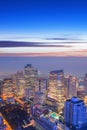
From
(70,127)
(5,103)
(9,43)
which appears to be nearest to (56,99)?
(5,103)

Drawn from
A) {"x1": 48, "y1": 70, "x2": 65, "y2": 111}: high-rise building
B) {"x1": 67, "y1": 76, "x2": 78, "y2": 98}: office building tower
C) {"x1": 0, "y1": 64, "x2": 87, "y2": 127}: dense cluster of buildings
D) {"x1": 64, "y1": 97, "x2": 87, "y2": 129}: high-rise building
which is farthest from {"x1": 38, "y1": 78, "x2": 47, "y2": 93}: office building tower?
{"x1": 64, "y1": 97, "x2": 87, "y2": 129}: high-rise building

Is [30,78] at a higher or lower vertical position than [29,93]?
higher

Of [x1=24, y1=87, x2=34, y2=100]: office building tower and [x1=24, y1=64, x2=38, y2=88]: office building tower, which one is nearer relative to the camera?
[x1=24, y1=87, x2=34, y2=100]: office building tower

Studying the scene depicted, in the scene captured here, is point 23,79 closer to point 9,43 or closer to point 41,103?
point 41,103

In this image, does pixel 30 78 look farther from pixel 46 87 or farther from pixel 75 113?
pixel 75 113

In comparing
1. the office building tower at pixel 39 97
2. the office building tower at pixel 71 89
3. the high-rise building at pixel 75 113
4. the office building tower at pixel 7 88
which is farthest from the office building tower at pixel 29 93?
the high-rise building at pixel 75 113

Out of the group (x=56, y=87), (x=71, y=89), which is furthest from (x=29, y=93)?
(x=71, y=89)

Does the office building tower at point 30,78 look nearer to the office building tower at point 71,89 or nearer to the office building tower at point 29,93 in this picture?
the office building tower at point 29,93

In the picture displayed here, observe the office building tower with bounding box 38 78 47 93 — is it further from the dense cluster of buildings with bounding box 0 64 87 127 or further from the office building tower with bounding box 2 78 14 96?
the office building tower with bounding box 2 78 14 96

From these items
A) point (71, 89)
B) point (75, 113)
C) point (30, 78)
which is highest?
point (30, 78)
